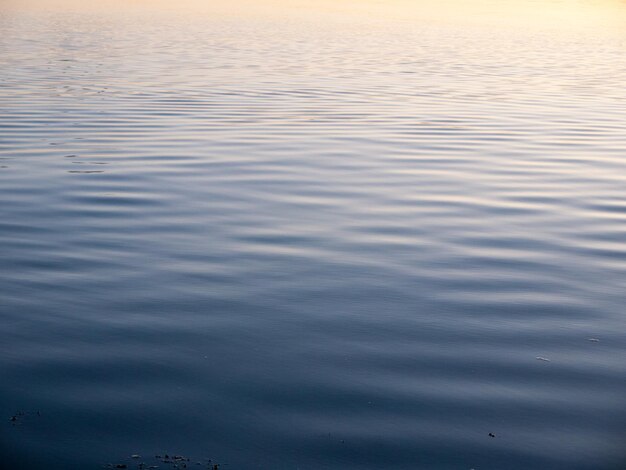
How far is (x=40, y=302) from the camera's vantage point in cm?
707

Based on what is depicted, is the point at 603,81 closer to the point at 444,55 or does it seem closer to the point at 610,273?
the point at 444,55

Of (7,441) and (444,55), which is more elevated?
(7,441)

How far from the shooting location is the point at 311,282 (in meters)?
7.70

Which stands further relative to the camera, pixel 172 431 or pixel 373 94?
pixel 373 94

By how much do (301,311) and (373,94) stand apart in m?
14.0

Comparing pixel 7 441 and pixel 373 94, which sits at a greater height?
pixel 7 441

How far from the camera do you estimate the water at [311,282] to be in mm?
5160

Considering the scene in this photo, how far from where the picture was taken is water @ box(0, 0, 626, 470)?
516cm

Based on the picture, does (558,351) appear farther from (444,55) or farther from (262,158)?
(444,55)

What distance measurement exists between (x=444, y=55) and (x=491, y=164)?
17.5m

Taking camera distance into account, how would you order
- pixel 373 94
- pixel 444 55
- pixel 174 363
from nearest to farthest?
pixel 174 363 < pixel 373 94 < pixel 444 55

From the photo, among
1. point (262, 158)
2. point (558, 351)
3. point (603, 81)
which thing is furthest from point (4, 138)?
point (603, 81)

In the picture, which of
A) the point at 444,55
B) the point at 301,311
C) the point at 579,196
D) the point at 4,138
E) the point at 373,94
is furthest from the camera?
the point at 444,55

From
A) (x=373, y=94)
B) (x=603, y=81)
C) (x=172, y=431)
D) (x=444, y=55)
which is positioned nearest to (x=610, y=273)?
(x=172, y=431)
